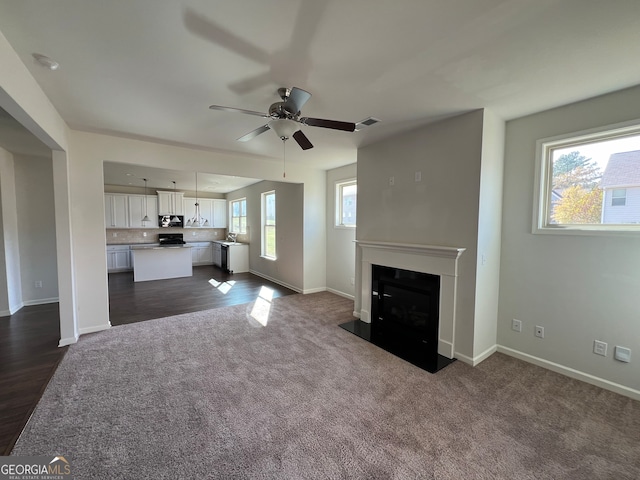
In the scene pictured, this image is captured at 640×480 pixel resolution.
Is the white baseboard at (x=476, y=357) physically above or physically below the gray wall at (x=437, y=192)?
below

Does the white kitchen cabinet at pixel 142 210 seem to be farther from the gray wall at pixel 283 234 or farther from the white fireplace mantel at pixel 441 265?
the white fireplace mantel at pixel 441 265

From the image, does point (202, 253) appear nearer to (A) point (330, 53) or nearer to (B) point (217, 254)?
(B) point (217, 254)

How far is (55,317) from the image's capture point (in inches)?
160

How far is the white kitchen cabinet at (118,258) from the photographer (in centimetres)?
754

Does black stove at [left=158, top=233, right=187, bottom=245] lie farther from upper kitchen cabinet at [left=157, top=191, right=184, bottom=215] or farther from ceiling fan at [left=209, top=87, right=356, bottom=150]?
ceiling fan at [left=209, top=87, right=356, bottom=150]

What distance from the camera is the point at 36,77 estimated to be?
2.08 m

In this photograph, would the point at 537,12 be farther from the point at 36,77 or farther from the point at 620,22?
the point at 36,77

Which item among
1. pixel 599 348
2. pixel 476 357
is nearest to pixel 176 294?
pixel 476 357

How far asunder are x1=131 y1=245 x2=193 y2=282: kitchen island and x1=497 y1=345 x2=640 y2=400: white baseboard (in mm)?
7139

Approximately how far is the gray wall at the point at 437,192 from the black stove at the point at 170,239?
7294 millimetres

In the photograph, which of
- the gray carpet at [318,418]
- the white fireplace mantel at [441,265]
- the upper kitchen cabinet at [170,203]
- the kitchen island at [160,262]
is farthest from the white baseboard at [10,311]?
the white fireplace mantel at [441,265]

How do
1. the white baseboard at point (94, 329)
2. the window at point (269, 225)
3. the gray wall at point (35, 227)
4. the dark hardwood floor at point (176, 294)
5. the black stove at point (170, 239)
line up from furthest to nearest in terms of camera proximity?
the black stove at point (170, 239)
the window at point (269, 225)
the gray wall at point (35, 227)
the dark hardwood floor at point (176, 294)
the white baseboard at point (94, 329)

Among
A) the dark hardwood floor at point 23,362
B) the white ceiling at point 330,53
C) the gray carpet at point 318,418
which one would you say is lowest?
the dark hardwood floor at point 23,362

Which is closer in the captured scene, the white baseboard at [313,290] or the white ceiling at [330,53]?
the white ceiling at [330,53]
